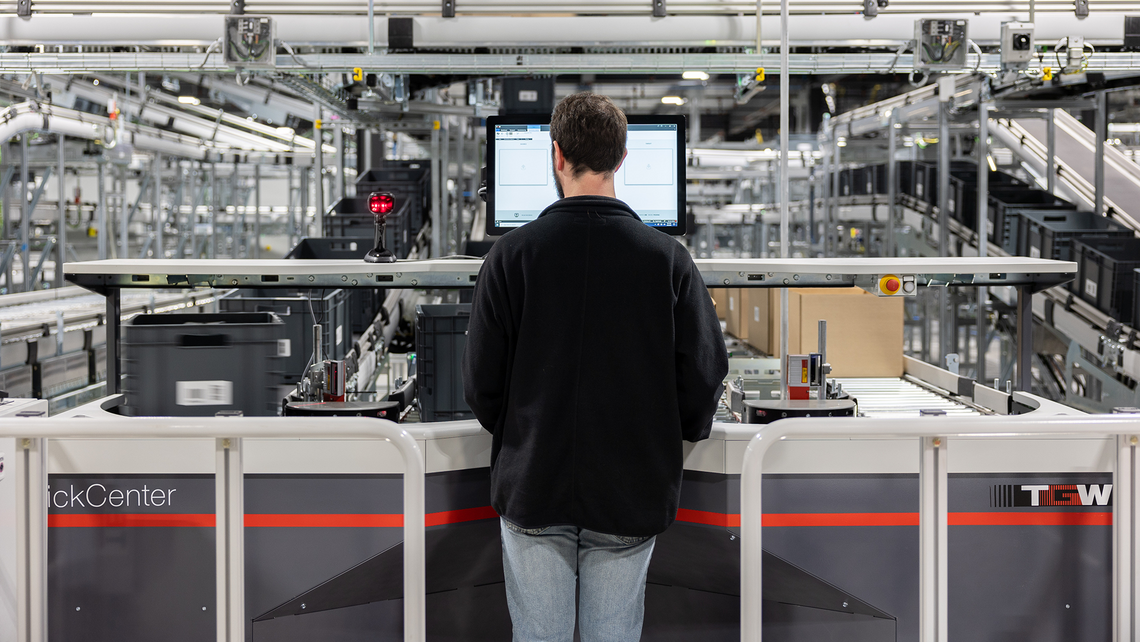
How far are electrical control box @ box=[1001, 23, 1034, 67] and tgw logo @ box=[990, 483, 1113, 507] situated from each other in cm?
335

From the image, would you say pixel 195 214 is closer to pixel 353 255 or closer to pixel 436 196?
pixel 436 196

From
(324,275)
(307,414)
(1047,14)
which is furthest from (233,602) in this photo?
(1047,14)

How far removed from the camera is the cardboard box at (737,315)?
458 centimetres

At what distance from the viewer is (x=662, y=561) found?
2168 mm

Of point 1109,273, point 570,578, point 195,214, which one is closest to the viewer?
point 570,578

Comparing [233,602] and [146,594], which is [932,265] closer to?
[233,602]

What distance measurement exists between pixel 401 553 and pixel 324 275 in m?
0.81

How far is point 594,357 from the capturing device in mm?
1591

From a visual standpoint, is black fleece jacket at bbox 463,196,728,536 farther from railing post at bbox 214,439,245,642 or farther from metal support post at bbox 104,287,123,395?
metal support post at bbox 104,287,123,395

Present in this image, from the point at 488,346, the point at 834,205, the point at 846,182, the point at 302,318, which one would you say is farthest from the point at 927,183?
the point at 488,346

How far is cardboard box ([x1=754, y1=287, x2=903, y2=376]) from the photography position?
137 inches

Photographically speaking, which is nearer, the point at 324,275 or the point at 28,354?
the point at 324,275

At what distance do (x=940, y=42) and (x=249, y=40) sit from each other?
3.90m

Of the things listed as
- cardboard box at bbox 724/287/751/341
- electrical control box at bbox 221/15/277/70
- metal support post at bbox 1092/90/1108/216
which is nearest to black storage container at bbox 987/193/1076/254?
metal support post at bbox 1092/90/1108/216
